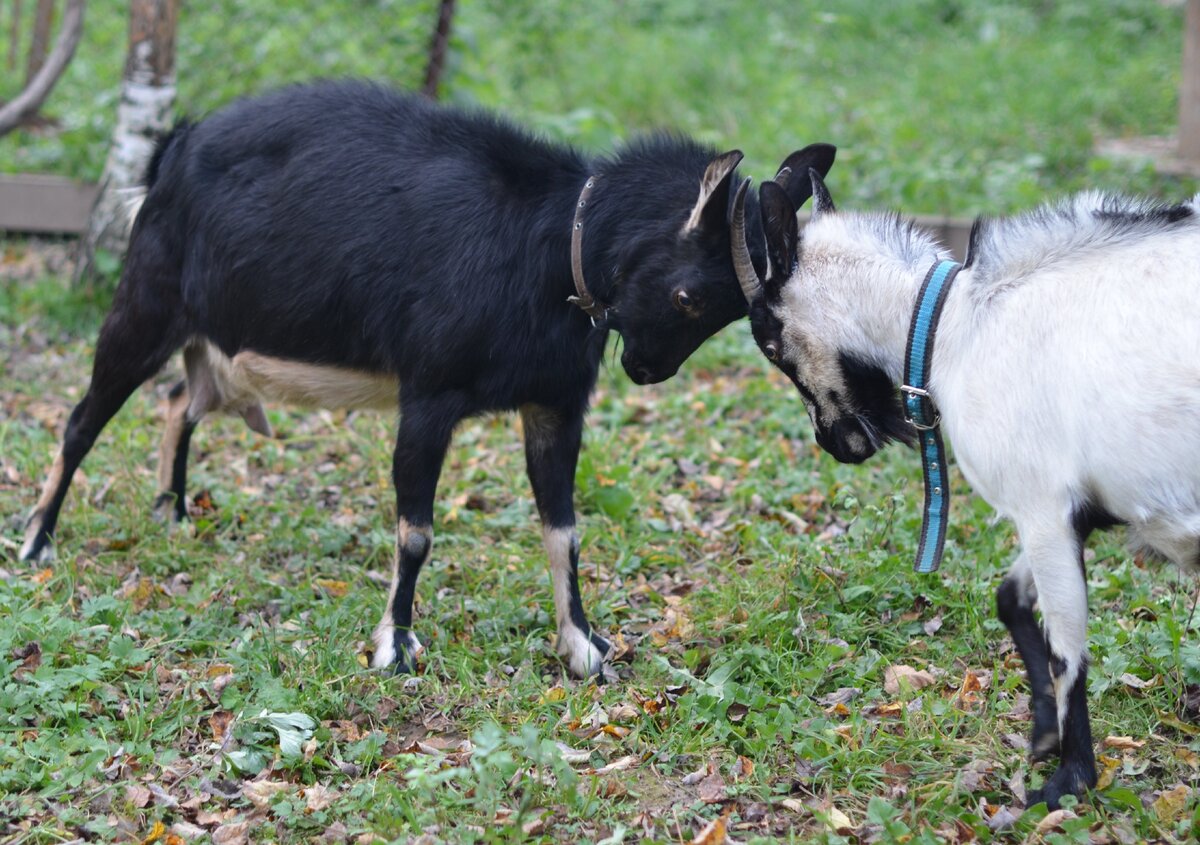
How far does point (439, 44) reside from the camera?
845 cm

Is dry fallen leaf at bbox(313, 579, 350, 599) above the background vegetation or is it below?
below

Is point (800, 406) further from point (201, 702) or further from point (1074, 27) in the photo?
point (1074, 27)

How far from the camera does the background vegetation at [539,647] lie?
338 cm

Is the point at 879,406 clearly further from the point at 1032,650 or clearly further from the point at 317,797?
the point at 317,797

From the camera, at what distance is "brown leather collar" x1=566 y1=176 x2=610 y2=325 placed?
→ 404 centimetres

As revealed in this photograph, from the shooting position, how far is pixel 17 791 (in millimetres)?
3486

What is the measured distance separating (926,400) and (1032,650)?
29.8 inches

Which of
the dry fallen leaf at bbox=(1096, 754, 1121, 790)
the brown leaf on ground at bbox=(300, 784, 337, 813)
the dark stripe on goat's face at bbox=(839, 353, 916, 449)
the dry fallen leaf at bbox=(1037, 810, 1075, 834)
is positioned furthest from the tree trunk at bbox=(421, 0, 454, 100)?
the dry fallen leaf at bbox=(1037, 810, 1075, 834)

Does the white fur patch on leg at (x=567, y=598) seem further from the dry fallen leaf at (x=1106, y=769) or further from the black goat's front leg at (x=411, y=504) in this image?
the dry fallen leaf at (x=1106, y=769)

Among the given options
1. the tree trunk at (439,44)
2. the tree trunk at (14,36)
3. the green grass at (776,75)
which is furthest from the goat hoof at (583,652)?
the tree trunk at (14,36)

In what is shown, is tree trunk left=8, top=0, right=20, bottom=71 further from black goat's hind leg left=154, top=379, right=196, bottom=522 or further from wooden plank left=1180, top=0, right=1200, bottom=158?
wooden plank left=1180, top=0, right=1200, bottom=158

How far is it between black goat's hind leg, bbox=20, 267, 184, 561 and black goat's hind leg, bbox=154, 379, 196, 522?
0.28 metres

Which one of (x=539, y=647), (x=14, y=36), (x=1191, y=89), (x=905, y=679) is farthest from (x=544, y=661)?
(x=14, y=36)

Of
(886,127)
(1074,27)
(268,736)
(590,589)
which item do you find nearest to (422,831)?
(268,736)
